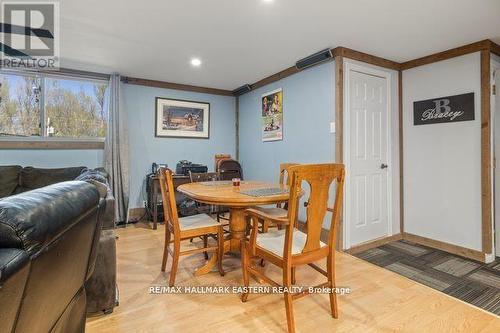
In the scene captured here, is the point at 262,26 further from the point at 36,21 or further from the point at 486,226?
the point at 486,226

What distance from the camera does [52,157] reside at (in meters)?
3.68

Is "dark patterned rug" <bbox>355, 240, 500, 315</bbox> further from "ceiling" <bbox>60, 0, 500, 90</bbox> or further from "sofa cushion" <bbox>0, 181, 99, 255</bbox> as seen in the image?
"sofa cushion" <bbox>0, 181, 99, 255</bbox>

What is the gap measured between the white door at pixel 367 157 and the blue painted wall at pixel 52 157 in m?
3.51

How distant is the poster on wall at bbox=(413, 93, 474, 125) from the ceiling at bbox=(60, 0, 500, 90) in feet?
1.80

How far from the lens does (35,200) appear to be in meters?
0.71

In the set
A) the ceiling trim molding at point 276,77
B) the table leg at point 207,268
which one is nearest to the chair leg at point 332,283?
the table leg at point 207,268

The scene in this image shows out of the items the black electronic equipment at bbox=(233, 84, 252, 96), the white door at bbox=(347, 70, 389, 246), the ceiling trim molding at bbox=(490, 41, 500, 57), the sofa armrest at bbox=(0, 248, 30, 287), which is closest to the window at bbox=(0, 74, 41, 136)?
the black electronic equipment at bbox=(233, 84, 252, 96)

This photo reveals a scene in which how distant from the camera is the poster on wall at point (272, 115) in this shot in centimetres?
392

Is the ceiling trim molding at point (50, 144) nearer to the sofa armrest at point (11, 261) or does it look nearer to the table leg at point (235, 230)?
the table leg at point (235, 230)

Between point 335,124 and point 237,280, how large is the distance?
75.0 inches

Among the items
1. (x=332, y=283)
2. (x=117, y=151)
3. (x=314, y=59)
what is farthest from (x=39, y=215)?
(x=117, y=151)

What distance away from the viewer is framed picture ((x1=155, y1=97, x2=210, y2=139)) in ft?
14.4

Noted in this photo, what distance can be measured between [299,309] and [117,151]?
3235 mm

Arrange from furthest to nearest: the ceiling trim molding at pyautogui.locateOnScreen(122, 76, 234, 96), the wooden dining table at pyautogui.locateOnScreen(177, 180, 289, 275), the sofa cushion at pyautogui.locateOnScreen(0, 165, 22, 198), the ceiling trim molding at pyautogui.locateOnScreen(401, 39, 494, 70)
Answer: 1. the ceiling trim molding at pyautogui.locateOnScreen(122, 76, 234, 96)
2. the sofa cushion at pyautogui.locateOnScreen(0, 165, 22, 198)
3. the ceiling trim molding at pyautogui.locateOnScreen(401, 39, 494, 70)
4. the wooden dining table at pyautogui.locateOnScreen(177, 180, 289, 275)
